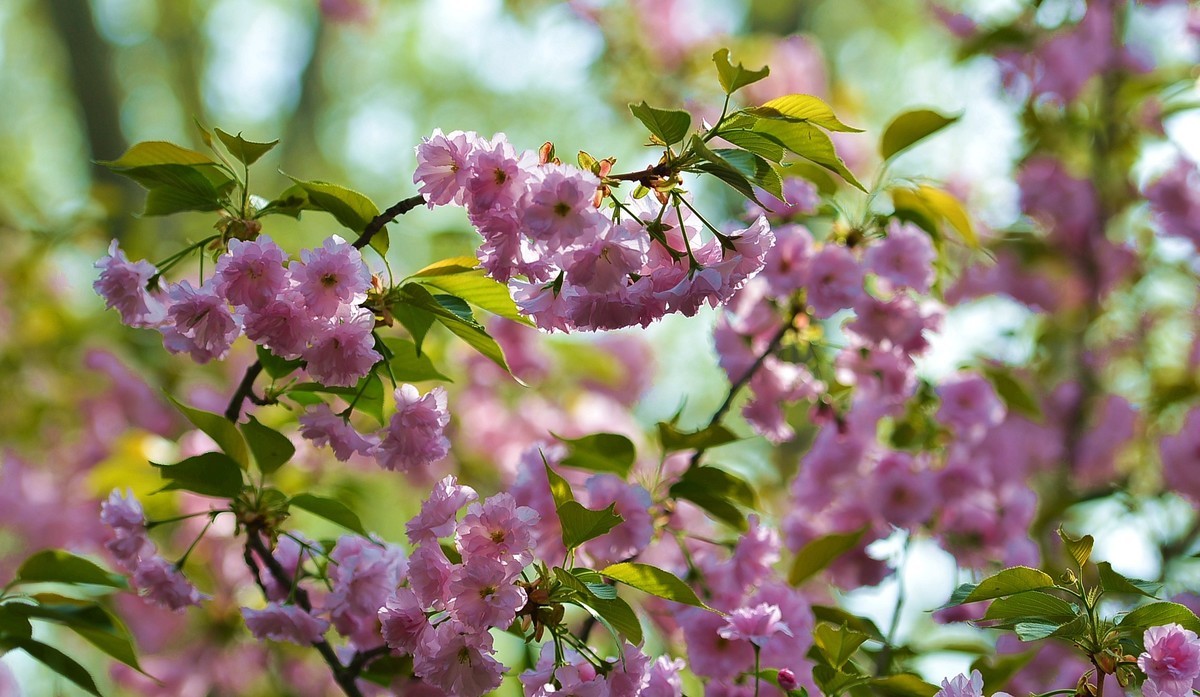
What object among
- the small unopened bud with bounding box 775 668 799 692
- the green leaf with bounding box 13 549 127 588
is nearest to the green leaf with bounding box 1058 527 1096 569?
the small unopened bud with bounding box 775 668 799 692

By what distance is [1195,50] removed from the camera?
283cm

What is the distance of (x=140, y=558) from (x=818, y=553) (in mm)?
882

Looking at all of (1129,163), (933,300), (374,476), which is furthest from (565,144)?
(933,300)

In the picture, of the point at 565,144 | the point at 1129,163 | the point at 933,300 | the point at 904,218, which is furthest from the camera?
the point at 565,144

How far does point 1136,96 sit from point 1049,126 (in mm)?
343

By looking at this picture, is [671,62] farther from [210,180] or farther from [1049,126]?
[210,180]

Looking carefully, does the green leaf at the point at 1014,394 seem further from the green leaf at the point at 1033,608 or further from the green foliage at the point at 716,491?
the green leaf at the point at 1033,608

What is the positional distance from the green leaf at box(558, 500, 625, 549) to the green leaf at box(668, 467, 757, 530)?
374 mm

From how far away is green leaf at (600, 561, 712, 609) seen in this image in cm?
108

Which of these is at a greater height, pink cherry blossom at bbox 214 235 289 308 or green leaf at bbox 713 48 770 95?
green leaf at bbox 713 48 770 95

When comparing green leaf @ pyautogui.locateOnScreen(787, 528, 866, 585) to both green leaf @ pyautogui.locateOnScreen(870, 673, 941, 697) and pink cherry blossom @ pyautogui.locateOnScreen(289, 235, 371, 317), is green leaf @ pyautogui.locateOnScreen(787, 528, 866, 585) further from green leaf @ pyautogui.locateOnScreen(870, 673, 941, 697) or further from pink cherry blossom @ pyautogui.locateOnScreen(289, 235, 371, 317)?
pink cherry blossom @ pyautogui.locateOnScreen(289, 235, 371, 317)

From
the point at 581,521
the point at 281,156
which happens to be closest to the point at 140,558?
the point at 581,521

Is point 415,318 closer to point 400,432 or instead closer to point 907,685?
point 400,432

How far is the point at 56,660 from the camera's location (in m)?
1.26
